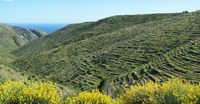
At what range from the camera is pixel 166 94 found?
26969mm

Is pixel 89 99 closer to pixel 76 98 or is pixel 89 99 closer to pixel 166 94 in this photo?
pixel 76 98

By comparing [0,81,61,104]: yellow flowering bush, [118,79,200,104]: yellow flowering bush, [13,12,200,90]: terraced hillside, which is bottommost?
[13,12,200,90]: terraced hillside

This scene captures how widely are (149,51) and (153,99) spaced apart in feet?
173

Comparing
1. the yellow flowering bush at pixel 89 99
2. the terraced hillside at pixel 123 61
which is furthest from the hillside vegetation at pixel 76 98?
the terraced hillside at pixel 123 61

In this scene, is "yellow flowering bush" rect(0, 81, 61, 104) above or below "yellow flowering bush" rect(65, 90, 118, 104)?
above

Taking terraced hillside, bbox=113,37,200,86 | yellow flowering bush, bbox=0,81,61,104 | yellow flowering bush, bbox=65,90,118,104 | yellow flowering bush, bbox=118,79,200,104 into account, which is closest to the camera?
yellow flowering bush, bbox=0,81,61,104

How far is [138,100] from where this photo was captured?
29.5 meters

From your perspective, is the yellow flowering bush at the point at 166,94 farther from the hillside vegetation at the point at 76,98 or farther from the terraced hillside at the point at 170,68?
the terraced hillside at the point at 170,68

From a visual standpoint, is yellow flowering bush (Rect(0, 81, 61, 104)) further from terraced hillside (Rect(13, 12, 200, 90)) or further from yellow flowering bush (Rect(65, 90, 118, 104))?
terraced hillside (Rect(13, 12, 200, 90))

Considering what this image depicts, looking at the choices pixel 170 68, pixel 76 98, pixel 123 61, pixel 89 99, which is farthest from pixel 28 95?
pixel 123 61

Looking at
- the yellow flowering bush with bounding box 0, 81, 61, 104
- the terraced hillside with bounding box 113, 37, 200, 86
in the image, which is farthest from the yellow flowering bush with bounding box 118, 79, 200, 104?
the terraced hillside with bounding box 113, 37, 200, 86

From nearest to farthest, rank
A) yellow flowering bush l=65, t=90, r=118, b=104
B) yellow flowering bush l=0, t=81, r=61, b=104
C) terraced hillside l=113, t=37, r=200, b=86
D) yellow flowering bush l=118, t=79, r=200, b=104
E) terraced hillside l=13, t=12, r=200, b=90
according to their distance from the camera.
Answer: yellow flowering bush l=0, t=81, r=61, b=104
yellow flowering bush l=118, t=79, r=200, b=104
yellow flowering bush l=65, t=90, r=118, b=104
terraced hillside l=113, t=37, r=200, b=86
terraced hillside l=13, t=12, r=200, b=90

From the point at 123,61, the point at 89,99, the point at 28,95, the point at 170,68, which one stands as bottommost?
the point at 123,61

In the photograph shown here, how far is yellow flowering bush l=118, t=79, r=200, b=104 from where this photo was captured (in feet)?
86.2
